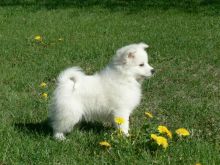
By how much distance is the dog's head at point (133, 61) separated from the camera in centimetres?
588

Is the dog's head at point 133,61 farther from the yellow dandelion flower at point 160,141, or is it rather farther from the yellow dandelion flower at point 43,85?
the yellow dandelion flower at point 43,85

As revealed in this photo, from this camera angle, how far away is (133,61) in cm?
594

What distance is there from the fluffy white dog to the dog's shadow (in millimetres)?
159

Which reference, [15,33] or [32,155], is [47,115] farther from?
[15,33]

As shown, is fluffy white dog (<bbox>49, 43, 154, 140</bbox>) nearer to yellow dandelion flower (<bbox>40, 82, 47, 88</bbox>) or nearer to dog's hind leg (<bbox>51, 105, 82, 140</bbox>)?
dog's hind leg (<bbox>51, 105, 82, 140</bbox>)

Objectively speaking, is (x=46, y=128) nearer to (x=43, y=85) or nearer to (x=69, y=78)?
(x=69, y=78)

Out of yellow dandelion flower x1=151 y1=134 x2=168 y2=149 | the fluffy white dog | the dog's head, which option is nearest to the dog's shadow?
the fluffy white dog

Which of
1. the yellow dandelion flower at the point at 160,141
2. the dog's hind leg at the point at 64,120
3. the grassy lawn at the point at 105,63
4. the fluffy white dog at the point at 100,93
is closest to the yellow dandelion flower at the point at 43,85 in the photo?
the grassy lawn at the point at 105,63

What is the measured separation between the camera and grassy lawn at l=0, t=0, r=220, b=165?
5.09 metres

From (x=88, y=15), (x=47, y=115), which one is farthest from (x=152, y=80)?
(x=88, y=15)

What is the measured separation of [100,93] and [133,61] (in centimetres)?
57

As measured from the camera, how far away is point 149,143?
4973 millimetres

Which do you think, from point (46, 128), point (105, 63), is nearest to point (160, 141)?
point (46, 128)

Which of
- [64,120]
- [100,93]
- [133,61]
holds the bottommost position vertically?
[64,120]
